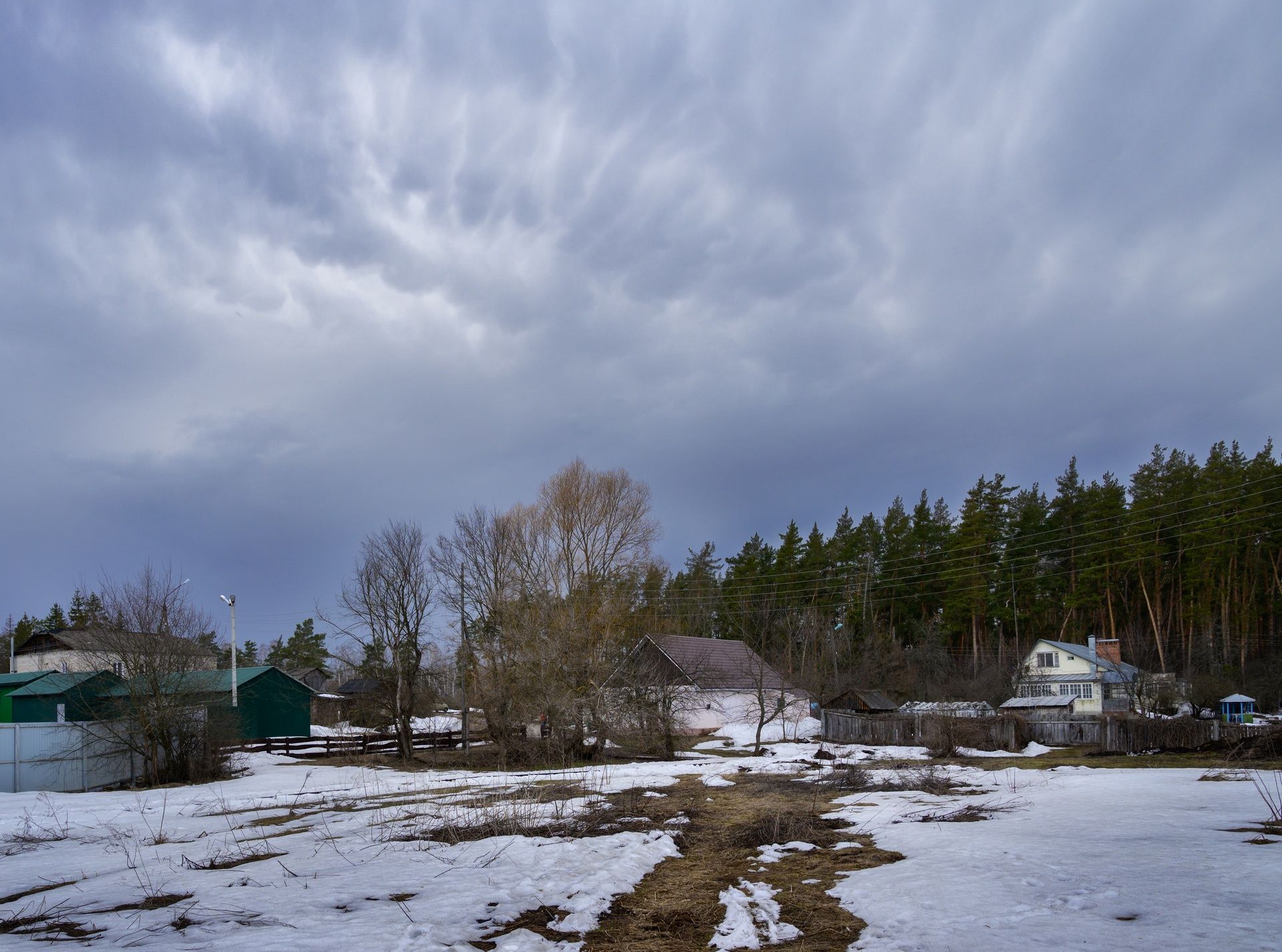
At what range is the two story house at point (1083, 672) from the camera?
5716 centimetres

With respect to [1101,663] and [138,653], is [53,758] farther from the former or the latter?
[1101,663]

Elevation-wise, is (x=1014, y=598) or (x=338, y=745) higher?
(x=1014, y=598)

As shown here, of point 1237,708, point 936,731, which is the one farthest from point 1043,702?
point 936,731

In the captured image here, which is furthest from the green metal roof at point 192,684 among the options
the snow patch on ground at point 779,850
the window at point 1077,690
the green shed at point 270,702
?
the window at point 1077,690

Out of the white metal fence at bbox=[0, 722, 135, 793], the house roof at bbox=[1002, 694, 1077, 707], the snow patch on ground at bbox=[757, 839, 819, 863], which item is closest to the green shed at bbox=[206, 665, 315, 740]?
the white metal fence at bbox=[0, 722, 135, 793]

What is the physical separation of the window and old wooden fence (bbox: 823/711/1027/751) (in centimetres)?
2938

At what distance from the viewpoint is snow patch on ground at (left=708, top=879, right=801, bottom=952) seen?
19.6 ft

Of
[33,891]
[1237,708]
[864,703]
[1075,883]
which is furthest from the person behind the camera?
[1237,708]

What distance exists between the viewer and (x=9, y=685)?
39.8 m

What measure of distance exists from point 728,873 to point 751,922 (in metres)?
2.14

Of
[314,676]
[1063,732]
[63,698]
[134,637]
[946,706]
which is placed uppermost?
[134,637]

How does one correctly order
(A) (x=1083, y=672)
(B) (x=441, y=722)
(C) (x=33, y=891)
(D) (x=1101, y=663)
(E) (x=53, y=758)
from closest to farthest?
(C) (x=33, y=891)
(E) (x=53, y=758)
(D) (x=1101, y=663)
(A) (x=1083, y=672)
(B) (x=441, y=722)

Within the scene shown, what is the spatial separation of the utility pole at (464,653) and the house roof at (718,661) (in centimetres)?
1103

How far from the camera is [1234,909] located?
5.33 m
